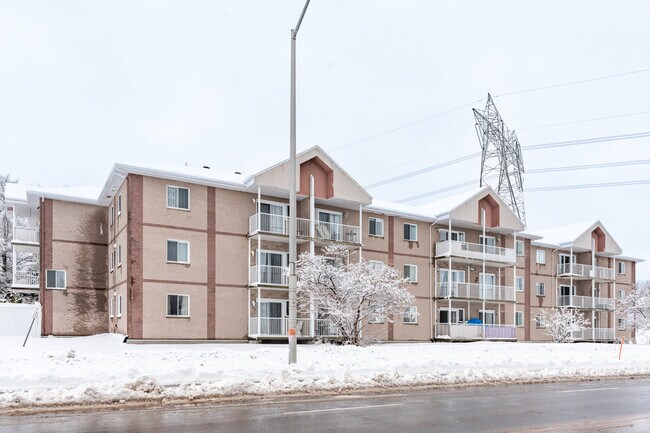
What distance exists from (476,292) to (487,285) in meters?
1.06

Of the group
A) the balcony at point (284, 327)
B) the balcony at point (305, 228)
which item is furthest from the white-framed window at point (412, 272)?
the balcony at point (284, 327)

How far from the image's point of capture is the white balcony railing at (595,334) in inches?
1987

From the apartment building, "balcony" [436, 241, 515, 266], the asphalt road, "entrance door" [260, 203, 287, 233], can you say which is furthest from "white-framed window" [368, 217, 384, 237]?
the asphalt road

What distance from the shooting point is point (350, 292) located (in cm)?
2825

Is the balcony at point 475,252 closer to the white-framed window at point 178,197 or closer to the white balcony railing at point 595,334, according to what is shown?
the white balcony railing at point 595,334

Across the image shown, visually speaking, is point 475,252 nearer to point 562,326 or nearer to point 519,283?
point 519,283

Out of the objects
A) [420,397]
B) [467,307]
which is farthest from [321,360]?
[467,307]

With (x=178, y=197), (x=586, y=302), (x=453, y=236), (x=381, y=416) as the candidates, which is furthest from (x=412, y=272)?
(x=381, y=416)

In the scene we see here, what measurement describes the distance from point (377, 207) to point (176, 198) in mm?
13019

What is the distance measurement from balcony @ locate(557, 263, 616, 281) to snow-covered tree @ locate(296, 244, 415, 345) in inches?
1095

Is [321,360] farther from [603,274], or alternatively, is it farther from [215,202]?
[603,274]

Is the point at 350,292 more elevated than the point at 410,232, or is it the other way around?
the point at 410,232

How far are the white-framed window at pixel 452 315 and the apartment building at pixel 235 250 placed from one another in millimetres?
96

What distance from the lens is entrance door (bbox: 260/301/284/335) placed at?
104 feet
